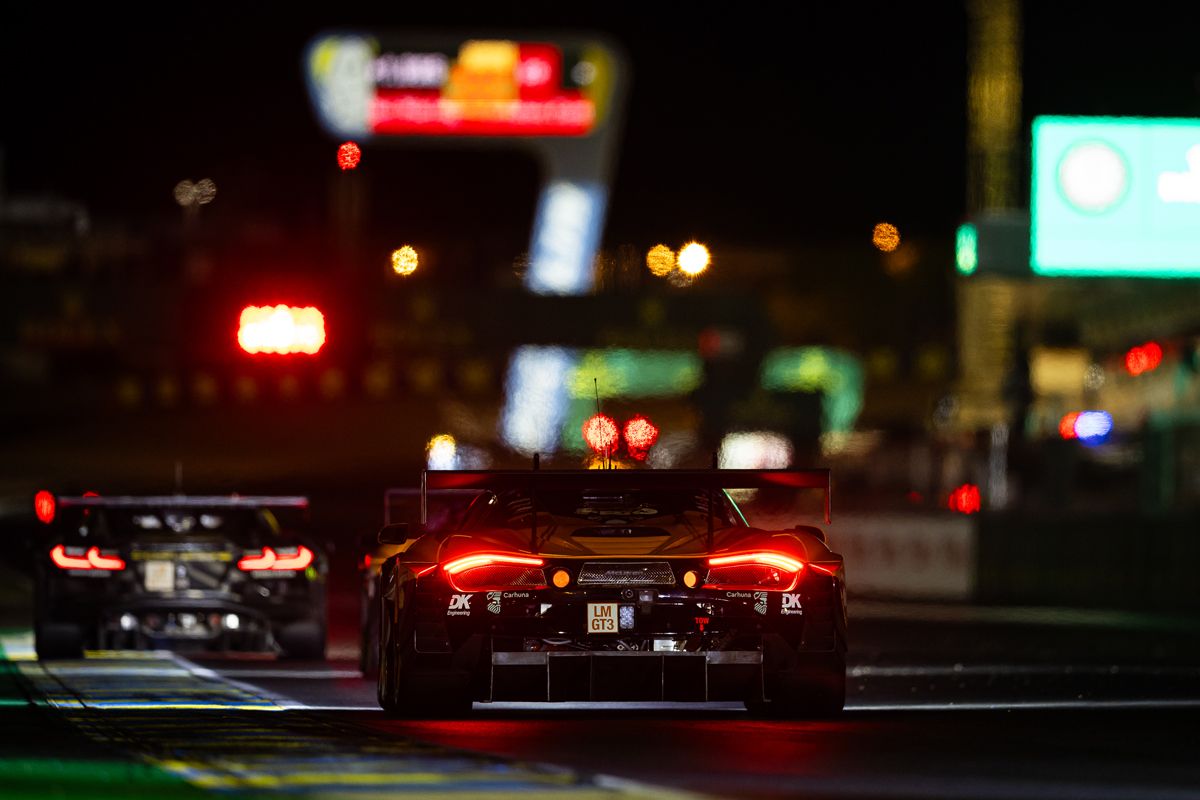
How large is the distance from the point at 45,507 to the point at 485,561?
6218 millimetres

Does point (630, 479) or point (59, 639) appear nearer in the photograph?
point (630, 479)

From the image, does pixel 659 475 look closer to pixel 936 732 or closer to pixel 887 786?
pixel 936 732

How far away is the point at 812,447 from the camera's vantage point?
49.2m

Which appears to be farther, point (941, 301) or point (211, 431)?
point (941, 301)

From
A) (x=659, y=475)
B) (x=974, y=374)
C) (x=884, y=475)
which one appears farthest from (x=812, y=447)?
(x=659, y=475)

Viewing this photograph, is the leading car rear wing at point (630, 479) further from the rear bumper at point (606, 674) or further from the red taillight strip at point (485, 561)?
the rear bumper at point (606, 674)

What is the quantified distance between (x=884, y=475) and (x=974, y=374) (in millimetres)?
7123

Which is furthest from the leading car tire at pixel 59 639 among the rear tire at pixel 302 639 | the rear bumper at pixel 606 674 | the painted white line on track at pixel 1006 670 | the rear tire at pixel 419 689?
the rear bumper at pixel 606 674

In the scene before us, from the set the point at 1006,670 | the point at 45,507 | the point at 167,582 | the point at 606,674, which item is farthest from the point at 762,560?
the point at 45,507

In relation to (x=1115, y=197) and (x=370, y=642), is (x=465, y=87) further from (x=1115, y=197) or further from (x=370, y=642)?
(x=370, y=642)

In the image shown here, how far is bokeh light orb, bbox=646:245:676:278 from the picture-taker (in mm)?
67438

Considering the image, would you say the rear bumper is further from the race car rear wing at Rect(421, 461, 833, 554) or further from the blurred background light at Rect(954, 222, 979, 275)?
the blurred background light at Rect(954, 222, 979, 275)

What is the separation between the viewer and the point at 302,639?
1750cm

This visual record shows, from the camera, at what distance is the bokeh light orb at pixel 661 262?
67.4 meters
